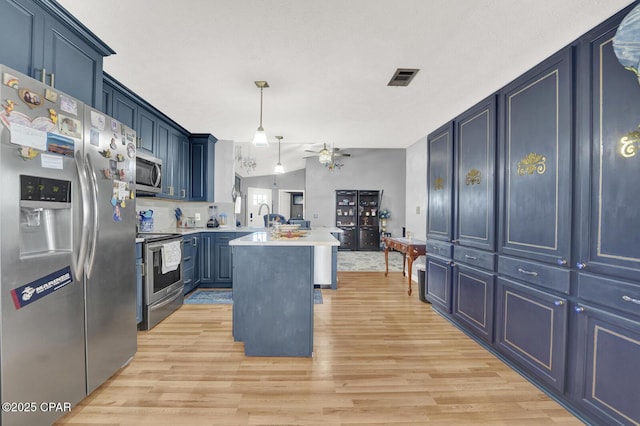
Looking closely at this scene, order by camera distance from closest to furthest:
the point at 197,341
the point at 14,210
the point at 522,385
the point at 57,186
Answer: the point at 14,210, the point at 57,186, the point at 522,385, the point at 197,341

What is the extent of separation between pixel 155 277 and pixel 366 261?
15.9ft

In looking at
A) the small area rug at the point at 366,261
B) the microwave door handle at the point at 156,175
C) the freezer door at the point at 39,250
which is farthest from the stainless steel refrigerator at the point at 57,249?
the small area rug at the point at 366,261

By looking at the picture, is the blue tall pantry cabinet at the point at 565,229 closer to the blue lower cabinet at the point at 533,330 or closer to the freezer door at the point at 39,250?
the blue lower cabinet at the point at 533,330

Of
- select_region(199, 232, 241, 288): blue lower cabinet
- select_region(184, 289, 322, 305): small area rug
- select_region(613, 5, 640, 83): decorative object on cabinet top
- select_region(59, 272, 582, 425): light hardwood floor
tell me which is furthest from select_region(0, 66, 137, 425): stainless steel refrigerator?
select_region(613, 5, 640, 83): decorative object on cabinet top

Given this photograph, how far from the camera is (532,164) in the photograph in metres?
2.05

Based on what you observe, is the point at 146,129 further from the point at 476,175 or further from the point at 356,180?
the point at 356,180

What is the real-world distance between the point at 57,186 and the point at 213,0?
135cm

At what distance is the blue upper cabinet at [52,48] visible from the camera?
1.55 metres

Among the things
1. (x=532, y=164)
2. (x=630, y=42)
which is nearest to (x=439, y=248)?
(x=532, y=164)

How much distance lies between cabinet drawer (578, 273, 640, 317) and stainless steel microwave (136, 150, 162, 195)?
12.3 ft

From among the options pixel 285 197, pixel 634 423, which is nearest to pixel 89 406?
pixel 634 423

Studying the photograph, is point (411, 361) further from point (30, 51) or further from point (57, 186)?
point (30, 51)

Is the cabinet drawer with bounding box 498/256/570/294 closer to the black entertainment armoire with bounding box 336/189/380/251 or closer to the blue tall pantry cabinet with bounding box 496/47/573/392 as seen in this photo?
the blue tall pantry cabinet with bounding box 496/47/573/392

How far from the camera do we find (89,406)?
1750mm
